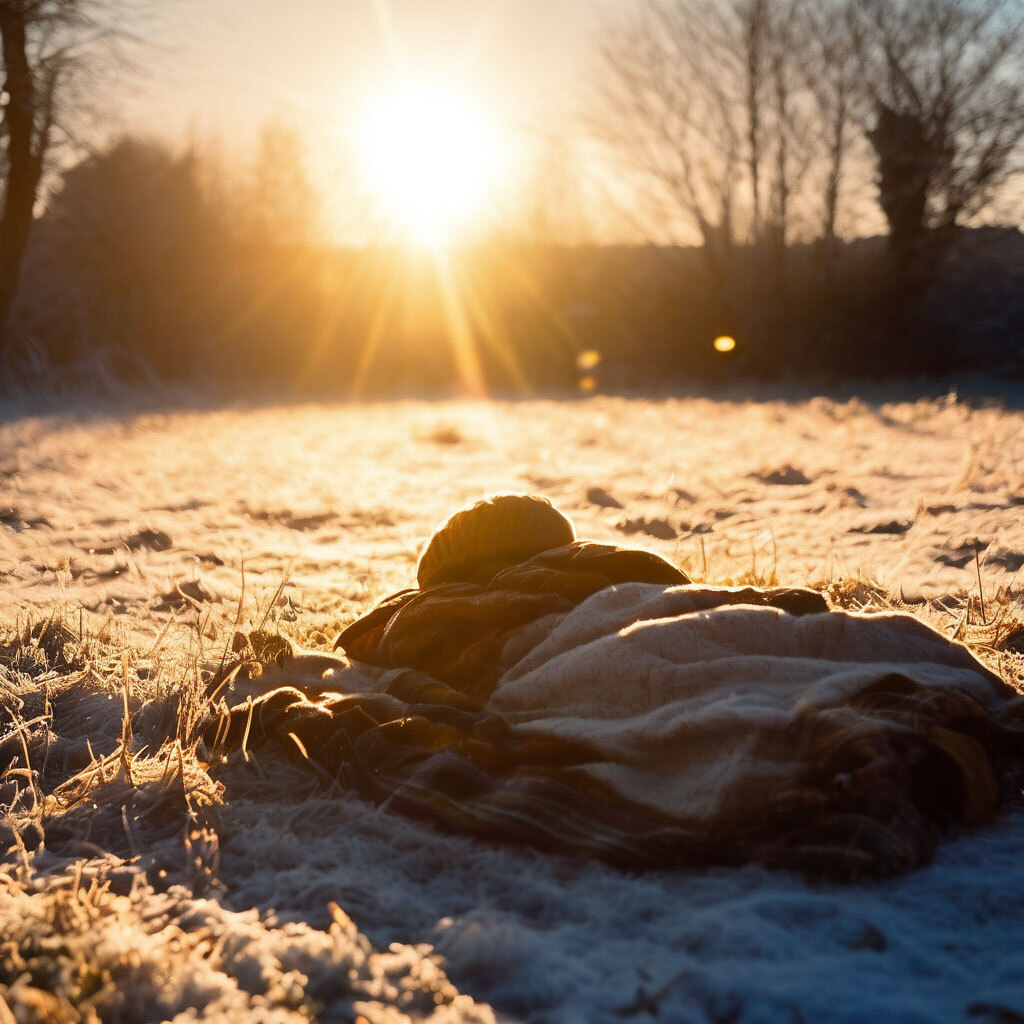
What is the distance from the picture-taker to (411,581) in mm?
3553

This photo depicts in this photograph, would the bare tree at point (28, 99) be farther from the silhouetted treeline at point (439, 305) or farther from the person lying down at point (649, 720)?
the person lying down at point (649, 720)

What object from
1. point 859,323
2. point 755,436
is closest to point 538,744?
point 755,436

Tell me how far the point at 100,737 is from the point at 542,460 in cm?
511

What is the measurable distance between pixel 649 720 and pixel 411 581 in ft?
6.34

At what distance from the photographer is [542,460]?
7055 millimetres

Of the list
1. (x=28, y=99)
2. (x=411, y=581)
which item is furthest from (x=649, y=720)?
(x=28, y=99)

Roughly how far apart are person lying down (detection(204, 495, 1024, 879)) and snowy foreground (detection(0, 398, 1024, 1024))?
7 centimetres

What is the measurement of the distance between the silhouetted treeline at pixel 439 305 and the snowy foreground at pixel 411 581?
5762 mm

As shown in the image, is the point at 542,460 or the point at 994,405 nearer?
the point at 542,460

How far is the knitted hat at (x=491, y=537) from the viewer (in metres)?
2.48

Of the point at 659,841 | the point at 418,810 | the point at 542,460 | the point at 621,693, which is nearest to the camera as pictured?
the point at 659,841

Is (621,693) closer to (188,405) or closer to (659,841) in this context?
(659,841)

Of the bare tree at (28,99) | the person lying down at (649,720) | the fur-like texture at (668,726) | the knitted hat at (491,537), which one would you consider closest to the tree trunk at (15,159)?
the bare tree at (28,99)

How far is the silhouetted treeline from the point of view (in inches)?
535
